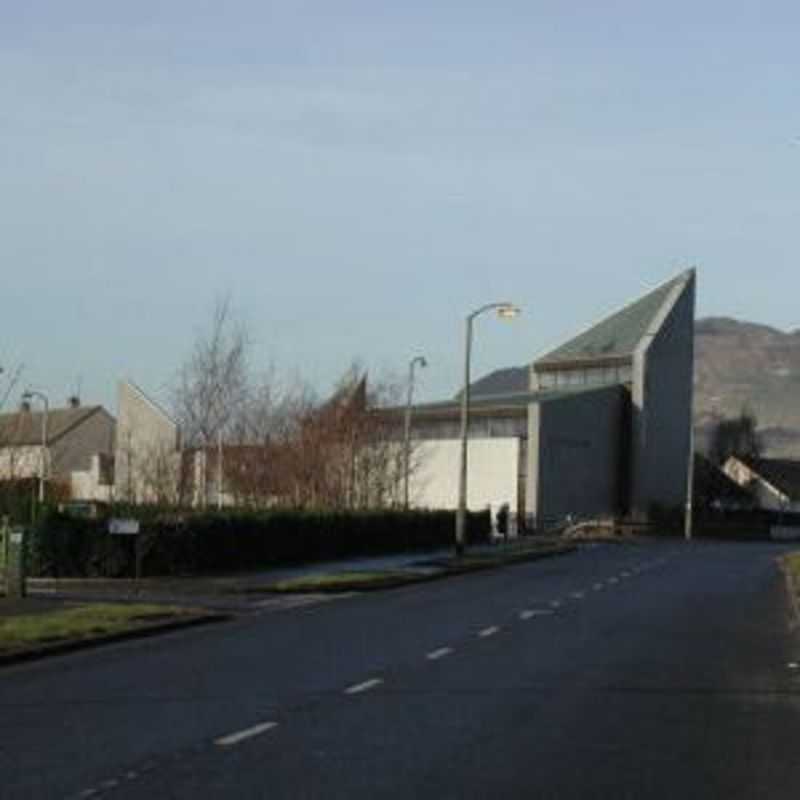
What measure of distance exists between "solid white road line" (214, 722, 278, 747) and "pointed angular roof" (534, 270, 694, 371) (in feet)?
360

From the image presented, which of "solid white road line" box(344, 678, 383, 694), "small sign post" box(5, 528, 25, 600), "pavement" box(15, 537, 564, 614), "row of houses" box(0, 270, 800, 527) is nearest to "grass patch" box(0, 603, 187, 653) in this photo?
"pavement" box(15, 537, 564, 614)

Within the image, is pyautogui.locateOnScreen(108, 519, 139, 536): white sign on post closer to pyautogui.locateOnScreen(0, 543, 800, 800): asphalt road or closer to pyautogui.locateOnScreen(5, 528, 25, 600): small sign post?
pyautogui.locateOnScreen(5, 528, 25, 600): small sign post

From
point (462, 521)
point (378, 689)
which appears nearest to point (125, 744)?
point (378, 689)

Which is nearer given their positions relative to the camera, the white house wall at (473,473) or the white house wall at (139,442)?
the white house wall at (139,442)

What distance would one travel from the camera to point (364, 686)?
17641 mm

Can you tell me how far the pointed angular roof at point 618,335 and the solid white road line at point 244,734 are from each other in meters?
110

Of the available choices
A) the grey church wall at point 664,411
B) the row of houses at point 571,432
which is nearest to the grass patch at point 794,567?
the row of houses at point 571,432

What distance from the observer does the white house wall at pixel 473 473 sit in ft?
366

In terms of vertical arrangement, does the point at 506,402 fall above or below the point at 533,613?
above

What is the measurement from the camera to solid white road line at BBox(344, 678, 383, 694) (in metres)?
17.2

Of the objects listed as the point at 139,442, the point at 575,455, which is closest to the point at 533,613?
the point at 139,442

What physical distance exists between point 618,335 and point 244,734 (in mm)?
117499

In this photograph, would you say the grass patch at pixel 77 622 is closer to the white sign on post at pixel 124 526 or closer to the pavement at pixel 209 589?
the pavement at pixel 209 589

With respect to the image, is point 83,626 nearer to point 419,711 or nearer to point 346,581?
point 419,711
